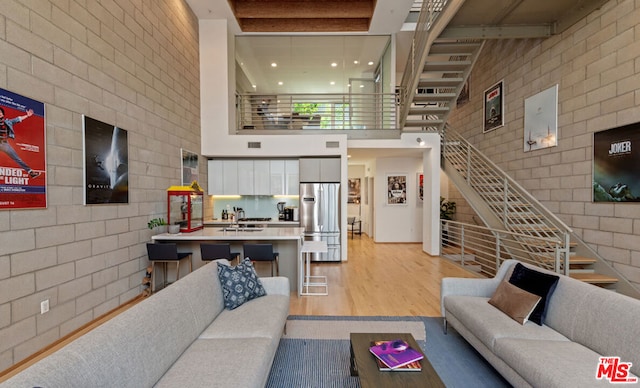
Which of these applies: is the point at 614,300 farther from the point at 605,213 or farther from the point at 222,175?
the point at 222,175

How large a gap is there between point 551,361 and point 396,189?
6.78 meters

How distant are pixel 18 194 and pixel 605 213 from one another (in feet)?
22.0

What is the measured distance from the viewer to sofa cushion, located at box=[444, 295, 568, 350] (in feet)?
7.13

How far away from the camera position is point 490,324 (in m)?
2.30

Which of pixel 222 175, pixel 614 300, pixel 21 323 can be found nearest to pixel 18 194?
pixel 21 323

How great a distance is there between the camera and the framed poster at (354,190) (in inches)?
418

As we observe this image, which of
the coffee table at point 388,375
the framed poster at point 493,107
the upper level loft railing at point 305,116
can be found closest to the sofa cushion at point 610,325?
the coffee table at point 388,375

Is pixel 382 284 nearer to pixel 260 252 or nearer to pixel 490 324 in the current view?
pixel 260 252

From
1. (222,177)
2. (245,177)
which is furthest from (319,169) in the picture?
(222,177)

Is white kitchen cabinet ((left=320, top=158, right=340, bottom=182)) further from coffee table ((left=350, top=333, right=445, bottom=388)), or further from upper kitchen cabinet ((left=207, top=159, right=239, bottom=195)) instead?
coffee table ((left=350, top=333, right=445, bottom=388))

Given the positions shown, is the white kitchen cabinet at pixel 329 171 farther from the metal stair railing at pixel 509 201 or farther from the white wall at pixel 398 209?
the metal stair railing at pixel 509 201

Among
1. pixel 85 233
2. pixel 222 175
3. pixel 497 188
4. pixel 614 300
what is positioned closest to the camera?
pixel 614 300

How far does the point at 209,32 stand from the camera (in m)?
6.06

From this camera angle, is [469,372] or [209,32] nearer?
[469,372]
